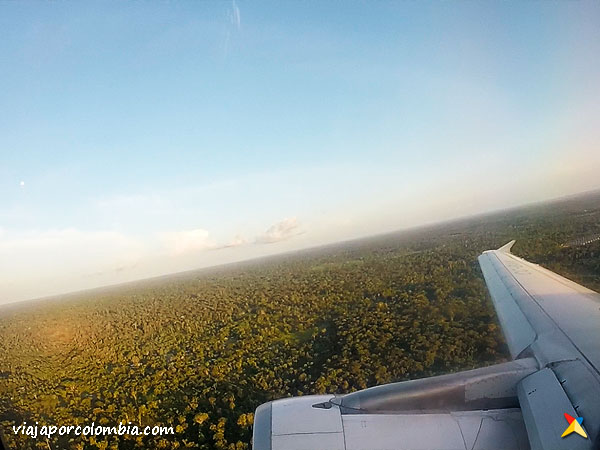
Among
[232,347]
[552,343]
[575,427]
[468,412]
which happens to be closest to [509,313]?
[552,343]

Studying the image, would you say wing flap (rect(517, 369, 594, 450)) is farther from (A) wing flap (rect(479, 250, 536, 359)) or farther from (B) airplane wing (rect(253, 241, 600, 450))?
(A) wing flap (rect(479, 250, 536, 359))

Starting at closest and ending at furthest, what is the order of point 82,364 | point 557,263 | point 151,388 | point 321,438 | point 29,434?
point 321,438 → point 29,434 → point 82,364 → point 151,388 → point 557,263

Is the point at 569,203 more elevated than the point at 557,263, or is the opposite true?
the point at 569,203

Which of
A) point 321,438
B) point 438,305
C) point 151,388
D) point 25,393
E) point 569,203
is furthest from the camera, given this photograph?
point 438,305

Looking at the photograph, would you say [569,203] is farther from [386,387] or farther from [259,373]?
[386,387]

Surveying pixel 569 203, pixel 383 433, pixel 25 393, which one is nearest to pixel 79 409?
pixel 25 393

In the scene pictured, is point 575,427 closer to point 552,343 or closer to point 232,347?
point 552,343

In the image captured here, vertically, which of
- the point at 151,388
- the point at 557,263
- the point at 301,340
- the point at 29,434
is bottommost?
the point at 301,340

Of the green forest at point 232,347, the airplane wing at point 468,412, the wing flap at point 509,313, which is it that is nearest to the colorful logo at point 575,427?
the airplane wing at point 468,412
